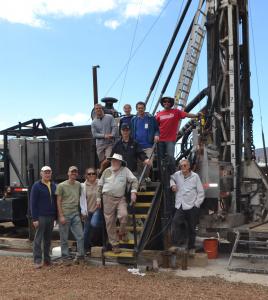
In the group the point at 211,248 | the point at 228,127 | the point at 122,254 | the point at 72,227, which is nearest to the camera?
Result: the point at 122,254

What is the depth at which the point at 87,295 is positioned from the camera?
235 inches

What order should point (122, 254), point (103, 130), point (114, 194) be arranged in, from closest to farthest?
point (122, 254), point (114, 194), point (103, 130)

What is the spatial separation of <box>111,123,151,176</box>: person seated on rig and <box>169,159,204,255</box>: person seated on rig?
2.41 ft

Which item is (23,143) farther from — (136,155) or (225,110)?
(225,110)

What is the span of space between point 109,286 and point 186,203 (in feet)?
6.90

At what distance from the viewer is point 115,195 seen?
25.2 feet

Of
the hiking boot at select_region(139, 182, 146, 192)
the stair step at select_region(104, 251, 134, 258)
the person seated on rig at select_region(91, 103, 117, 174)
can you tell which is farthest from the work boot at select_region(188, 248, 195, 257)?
the person seated on rig at select_region(91, 103, 117, 174)

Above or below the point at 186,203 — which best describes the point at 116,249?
below

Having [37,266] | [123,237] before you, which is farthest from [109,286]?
[37,266]

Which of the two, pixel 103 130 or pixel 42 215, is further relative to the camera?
pixel 103 130

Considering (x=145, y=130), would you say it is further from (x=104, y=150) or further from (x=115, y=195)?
(x=115, y=195)

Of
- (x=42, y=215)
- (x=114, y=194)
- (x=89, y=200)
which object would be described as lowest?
(x=42, y=215)

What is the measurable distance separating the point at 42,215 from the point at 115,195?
50.5 inches

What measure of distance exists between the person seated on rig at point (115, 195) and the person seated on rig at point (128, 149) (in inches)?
18.5
